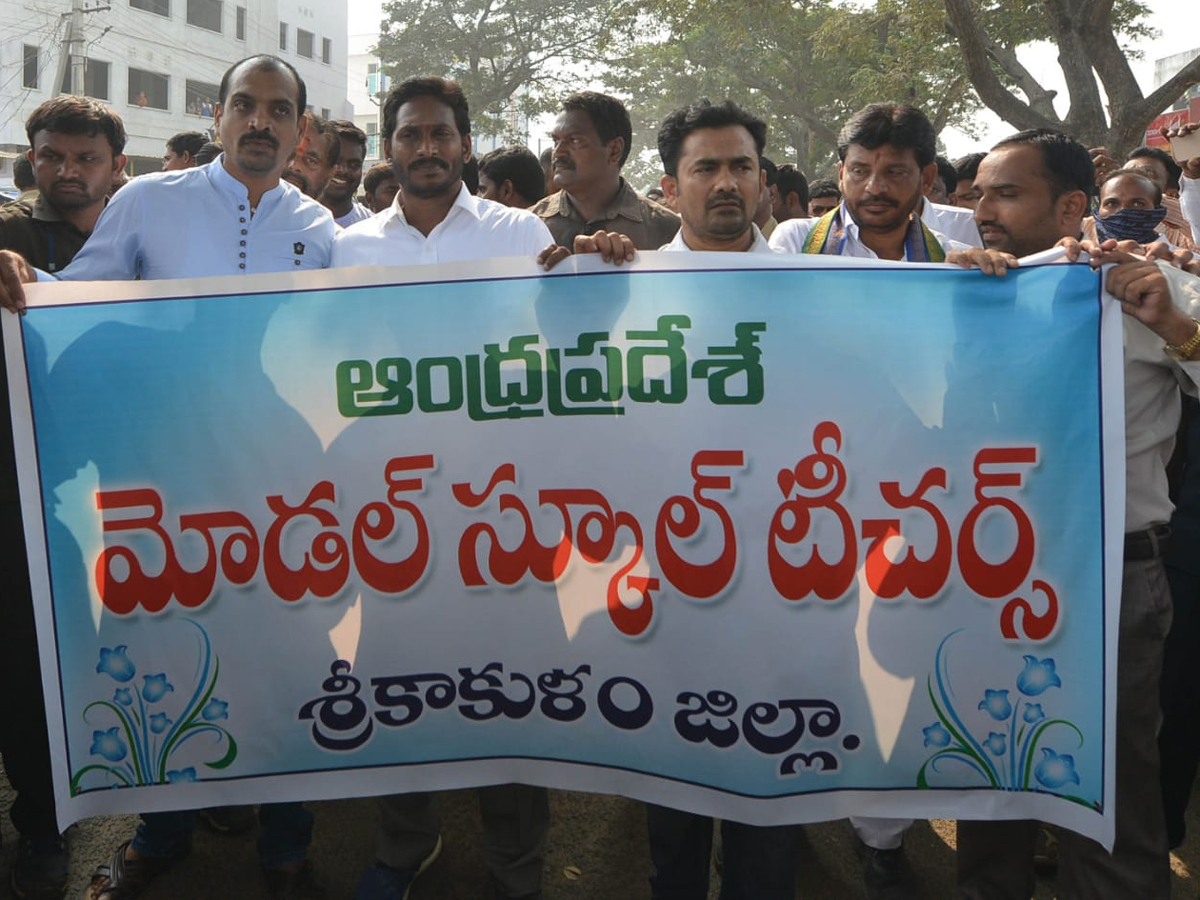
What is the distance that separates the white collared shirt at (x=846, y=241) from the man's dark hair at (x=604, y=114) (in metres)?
1.23

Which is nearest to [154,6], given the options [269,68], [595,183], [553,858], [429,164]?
[595,183]

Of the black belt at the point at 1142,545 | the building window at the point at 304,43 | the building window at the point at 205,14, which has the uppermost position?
the building window at the point at 304,43

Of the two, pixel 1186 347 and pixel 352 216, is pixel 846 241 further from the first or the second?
pixel 352 216

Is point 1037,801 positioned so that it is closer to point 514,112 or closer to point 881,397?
point 881,397

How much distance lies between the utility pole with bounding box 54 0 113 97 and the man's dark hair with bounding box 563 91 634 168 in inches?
850

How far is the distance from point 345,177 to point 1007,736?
4.45 m

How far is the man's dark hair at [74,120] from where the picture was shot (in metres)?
3.21

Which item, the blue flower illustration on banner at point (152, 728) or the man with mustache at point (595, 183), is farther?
the man with mustache at point (595, 183)

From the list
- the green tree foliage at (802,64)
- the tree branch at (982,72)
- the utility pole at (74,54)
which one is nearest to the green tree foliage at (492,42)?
the green tree foliage at (802,64)

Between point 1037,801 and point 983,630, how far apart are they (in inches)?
14.8

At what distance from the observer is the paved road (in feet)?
9.47

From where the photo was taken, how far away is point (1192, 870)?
3014 mm

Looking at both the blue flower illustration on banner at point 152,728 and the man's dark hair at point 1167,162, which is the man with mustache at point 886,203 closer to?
the blue flower illustration on banner at point 152,728

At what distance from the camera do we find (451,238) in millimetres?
2998
